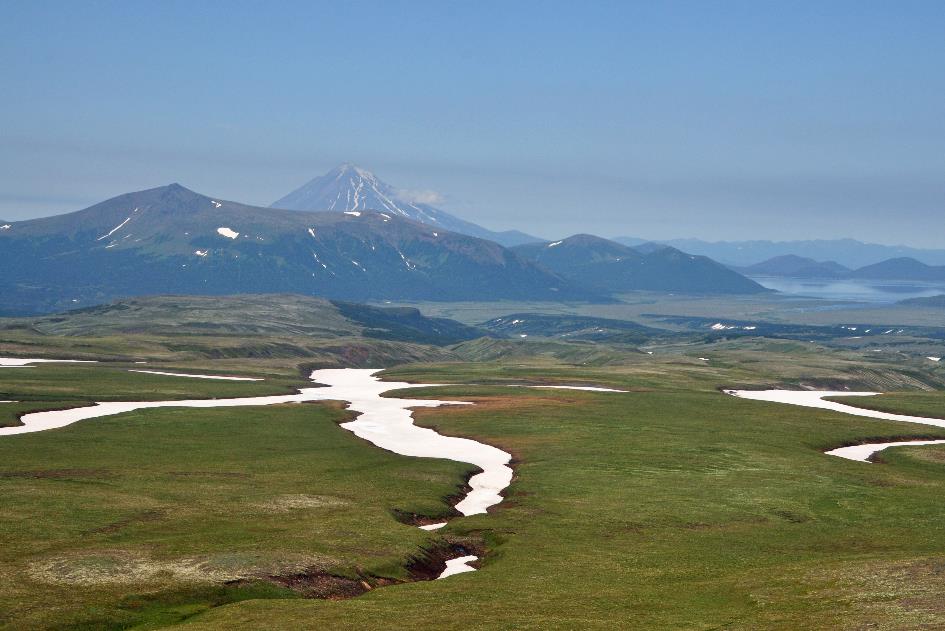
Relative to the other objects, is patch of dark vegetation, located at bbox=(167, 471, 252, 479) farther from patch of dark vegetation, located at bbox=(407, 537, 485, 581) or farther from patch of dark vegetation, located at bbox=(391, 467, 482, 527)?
patch of dark vegetation, located at bbox=(407, 537, 485, 581)

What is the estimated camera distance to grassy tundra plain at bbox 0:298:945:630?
38.5m

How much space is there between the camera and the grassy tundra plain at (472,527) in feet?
126

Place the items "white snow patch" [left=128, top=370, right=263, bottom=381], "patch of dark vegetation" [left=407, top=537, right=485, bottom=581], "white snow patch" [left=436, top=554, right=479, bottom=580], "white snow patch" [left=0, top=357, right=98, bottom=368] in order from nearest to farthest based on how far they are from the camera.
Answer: "patch of dark vegetation" [left=407, top=537, right=485, bottom=581] → "white snow patch" [left=436, top=554, right=479, bottom=580] → "white snow patch" [left=0, top=357, right=98, bottom=368] → "white snow patch" [left=128, top=370, right=263, bottom=381]

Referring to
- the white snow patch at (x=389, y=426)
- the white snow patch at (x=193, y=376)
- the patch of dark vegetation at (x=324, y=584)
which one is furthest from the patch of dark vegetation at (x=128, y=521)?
the white snow patch at (x=193, y=376)

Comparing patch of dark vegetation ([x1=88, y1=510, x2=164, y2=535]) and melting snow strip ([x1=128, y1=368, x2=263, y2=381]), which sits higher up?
patch of dark vegetation ([x1=88, y1=510, x2=164, y2=535])

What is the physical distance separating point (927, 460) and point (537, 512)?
150 ft

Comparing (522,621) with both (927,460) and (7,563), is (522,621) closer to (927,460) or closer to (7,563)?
(7,563)

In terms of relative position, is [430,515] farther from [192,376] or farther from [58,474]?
[192,376]

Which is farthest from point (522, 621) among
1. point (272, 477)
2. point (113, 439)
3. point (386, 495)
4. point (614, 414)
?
point (614, 414)

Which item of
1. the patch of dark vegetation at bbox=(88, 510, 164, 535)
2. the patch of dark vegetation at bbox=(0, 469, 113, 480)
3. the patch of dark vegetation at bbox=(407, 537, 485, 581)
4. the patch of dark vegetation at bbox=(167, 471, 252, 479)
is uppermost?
the patch of dark vegetation at bbox=(88, 510, 164, 535)

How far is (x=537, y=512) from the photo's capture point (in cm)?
6197

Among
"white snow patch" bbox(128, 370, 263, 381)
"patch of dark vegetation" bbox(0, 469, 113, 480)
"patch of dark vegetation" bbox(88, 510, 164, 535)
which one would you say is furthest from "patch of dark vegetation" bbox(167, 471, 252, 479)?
"white snow patch" bbox(128, 370, 263, 381)

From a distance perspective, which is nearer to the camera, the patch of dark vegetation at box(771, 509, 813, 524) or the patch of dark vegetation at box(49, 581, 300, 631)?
the patch of dark vegetation at box(49, 581, 300, 631)

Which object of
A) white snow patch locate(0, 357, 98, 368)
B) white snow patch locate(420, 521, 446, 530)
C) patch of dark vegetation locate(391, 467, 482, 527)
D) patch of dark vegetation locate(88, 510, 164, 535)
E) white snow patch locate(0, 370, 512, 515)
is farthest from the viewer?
white snow patch locate(0, 357, 98, 368)
